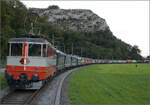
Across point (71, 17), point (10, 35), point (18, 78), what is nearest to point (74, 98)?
point (18, 78)

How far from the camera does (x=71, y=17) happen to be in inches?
6038

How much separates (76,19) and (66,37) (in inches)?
2203

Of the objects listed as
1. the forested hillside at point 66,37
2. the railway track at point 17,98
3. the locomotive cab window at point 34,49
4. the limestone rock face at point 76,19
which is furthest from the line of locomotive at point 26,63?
the limestone rock face at point 76,19

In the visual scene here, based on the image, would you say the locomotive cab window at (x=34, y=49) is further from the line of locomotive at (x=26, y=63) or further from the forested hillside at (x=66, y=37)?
the forested hillside at (x=66, y=37)

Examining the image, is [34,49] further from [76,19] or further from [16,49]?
[76,19]

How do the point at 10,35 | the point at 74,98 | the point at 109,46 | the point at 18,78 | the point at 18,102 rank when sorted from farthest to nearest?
the point at 109,46, the point at 10,35, the point at 18,78, the point at 74,98, the point at 18,102

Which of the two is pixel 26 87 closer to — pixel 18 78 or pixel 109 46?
pixel 18 78

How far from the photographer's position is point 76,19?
506 ft

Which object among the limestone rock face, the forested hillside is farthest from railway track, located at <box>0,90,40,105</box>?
the limestone rock face

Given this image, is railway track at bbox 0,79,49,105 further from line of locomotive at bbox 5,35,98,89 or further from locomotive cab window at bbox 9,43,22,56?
locomotive cab window at bbox 9,43,22,56

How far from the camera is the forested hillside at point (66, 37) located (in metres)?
42.4

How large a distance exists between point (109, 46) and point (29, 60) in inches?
5208

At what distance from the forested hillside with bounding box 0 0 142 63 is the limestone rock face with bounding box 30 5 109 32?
481 centimetres

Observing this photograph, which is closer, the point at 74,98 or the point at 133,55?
the point at 74,98
